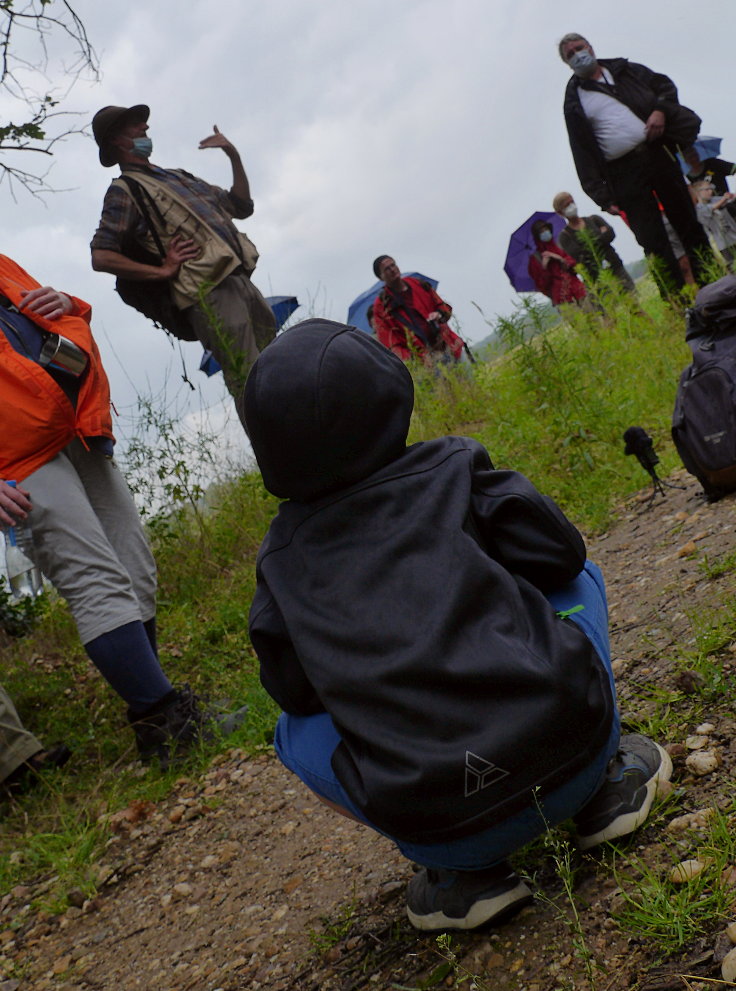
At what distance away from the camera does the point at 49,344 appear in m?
3.21

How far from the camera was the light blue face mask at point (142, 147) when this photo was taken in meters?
5.00

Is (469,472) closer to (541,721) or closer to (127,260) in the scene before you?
(541,721)

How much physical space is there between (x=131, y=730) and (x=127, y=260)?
7.98ft

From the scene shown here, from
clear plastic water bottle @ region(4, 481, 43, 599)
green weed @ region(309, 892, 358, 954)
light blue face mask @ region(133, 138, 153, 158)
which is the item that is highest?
light blue face mask @ region(133, 138, 153, 158)

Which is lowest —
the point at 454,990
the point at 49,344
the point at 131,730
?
the point at 454,990

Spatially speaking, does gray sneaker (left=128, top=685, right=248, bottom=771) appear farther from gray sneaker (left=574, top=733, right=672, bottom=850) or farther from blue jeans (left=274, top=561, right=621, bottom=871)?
gray sneaker (left=574, top=733, right=672, bottom=850)

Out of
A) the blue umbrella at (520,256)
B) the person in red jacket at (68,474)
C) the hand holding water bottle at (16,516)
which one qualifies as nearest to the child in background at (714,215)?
the blue umbrella at (520,256)

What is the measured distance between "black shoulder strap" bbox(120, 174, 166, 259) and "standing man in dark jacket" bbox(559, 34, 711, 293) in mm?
3042

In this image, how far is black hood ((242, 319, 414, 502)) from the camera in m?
1.62

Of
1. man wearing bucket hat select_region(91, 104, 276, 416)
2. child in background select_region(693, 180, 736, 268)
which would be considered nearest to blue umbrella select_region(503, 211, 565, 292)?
child in background select_region(693, 180, 736, 268)

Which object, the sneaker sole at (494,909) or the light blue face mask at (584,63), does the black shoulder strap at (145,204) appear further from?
the sneaker sole at (494,909)

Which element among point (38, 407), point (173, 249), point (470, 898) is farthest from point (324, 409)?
point (173, 249)

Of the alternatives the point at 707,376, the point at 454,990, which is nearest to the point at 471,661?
the point at 454,990

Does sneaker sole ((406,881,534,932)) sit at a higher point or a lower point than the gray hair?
lower
